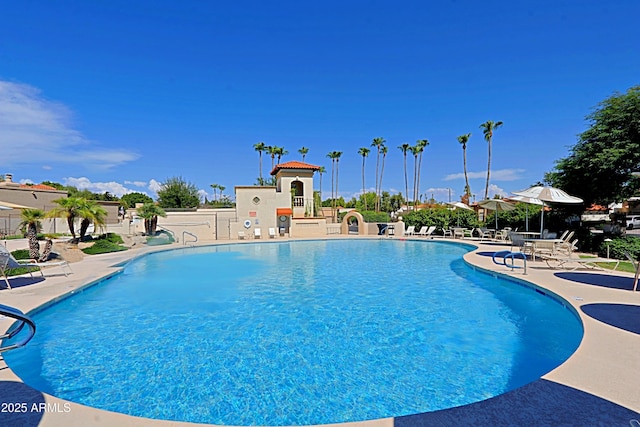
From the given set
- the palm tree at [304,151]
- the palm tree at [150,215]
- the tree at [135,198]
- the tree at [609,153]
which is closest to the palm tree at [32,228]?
the palm tree at [150,215]

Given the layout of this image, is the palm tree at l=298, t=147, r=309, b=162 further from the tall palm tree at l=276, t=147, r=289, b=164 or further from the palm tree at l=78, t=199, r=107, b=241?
the palm tree at l=78, t=199, r=107, b=241

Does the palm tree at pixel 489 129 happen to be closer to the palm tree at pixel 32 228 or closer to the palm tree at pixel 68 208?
the palm tree at pixel 68 208

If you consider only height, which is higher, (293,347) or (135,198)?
(135,198)

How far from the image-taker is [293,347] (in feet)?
16.8

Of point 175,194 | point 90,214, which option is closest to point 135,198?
point 175,194

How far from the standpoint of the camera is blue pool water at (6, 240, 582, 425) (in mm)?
3658

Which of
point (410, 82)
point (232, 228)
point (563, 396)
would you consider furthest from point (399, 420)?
point (410, 82)

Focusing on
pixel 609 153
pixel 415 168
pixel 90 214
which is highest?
pixel 415 168

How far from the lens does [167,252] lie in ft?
57.5

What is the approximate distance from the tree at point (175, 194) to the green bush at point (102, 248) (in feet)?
77.9

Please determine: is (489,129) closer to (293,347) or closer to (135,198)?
(293,347)

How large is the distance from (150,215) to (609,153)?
26250 millimetres

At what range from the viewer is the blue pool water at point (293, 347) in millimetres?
3658

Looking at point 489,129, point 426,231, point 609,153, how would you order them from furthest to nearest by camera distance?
1. point 489,129
2. point 426,231
3. point 609,153
